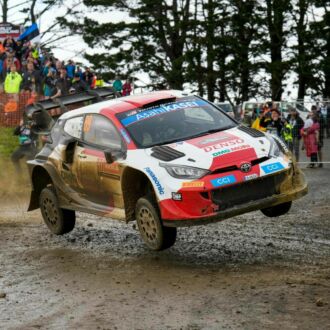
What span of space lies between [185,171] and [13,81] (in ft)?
46.3

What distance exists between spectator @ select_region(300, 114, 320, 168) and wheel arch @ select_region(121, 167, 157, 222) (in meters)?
12.1

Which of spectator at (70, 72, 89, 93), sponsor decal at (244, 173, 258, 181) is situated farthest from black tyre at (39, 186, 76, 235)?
spectator at (70, 72, 89, 93)

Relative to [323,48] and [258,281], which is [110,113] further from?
[323,48]

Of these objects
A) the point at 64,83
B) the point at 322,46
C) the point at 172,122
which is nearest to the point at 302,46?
the point at 322,46

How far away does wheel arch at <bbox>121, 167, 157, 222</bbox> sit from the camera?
31.8 feet

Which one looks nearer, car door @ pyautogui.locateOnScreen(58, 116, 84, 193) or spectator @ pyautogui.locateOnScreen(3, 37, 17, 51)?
car door @ pyautogui.locateOnScreen(58, 116, 84, 193)

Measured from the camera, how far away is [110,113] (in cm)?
1038

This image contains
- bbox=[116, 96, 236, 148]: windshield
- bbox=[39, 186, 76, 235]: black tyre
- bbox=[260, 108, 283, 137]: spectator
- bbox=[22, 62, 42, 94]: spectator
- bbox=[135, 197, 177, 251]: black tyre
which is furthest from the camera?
bbox=[22, 62, 42, 94]: spectator

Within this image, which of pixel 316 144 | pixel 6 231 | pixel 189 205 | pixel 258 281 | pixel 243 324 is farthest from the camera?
pixel 316 144

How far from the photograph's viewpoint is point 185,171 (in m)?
9.10

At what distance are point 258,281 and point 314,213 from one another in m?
5.09

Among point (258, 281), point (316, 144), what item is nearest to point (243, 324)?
point (258, 281)

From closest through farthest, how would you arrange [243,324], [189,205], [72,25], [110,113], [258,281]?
[243,324] → [258,281] → [189,205] → [110,113] → [72,25]

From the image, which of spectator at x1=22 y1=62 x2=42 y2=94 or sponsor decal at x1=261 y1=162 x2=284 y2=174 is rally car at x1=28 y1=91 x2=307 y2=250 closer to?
sponsor decal at x1=261 y1=162 x2=284 y2=174
